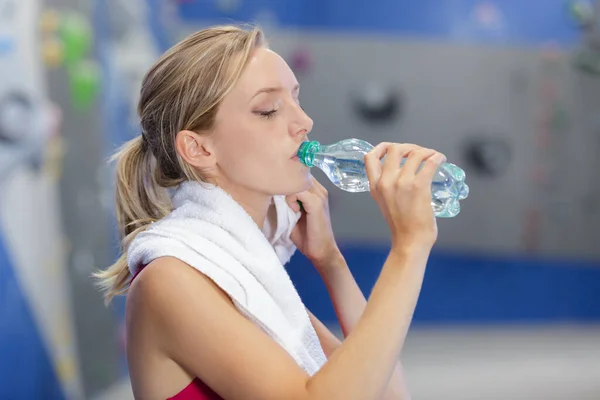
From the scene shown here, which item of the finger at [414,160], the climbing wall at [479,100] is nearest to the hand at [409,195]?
the finger at [414,160]

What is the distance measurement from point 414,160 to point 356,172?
35cm

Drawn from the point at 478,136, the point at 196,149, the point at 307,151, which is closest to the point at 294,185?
the point at 307,151

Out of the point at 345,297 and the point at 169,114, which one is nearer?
the point at 169,114

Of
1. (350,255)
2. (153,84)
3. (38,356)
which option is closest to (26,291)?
(38,356)

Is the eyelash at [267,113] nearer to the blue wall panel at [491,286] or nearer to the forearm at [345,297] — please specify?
the forearm at [345,297]

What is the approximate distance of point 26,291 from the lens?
9.00ft

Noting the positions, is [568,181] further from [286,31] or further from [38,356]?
[38,356]

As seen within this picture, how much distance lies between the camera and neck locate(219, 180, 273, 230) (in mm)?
1257

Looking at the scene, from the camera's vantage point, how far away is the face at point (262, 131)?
1.20 meters

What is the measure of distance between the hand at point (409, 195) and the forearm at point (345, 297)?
1.19ft

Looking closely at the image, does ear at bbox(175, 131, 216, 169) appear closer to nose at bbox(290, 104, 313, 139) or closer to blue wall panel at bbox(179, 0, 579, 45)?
nose at bbox(290, 104, 313, 139)

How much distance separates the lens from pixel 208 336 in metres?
1.02

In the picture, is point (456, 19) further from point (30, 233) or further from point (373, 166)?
point (373, 166)

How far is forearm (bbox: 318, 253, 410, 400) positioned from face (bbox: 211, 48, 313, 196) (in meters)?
0.23
